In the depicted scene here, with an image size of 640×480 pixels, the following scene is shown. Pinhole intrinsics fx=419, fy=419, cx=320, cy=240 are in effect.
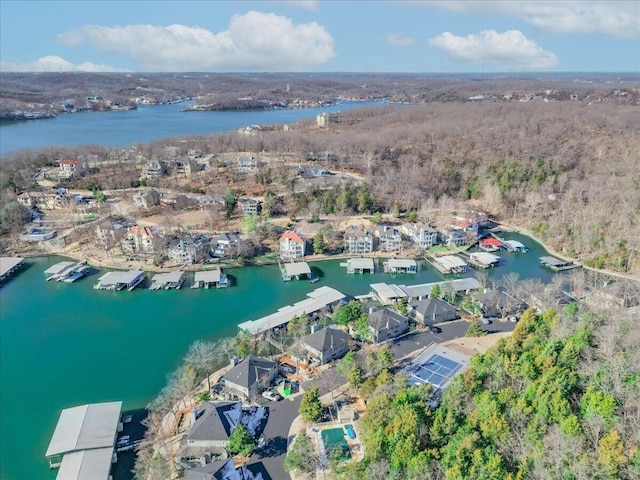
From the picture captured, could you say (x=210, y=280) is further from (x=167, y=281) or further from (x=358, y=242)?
(x=358, y=242)

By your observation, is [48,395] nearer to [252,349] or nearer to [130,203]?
[252,349]

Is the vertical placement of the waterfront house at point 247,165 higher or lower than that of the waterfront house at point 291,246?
higher

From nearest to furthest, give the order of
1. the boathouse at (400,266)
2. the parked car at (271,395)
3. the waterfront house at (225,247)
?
the parked car at (271,395), the boathouse at (400,266), the waterfront house at (225,247)

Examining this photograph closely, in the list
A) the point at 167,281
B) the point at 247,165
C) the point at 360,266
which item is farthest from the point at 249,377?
the point at 247,165

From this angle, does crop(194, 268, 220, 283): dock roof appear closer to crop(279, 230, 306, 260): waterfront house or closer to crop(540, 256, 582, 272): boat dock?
crop(279, 230, 306, 260): waterfront house

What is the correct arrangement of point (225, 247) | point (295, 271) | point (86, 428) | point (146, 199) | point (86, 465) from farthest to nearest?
point (146, 199), point (225, 247), point (295, 271), point (86, 428), point (86, 465)

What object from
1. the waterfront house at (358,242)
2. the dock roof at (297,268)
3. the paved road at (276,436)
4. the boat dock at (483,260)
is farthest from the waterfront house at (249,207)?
the paved road at (276,436)

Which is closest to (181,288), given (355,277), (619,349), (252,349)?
(252,349)

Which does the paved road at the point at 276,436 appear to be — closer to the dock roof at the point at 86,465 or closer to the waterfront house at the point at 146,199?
the dock roof at the point at 86,465
